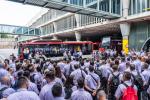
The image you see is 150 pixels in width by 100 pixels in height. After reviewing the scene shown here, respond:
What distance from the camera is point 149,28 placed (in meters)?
36.4

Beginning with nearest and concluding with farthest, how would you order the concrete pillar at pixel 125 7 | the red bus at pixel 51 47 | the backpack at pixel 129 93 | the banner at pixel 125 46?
the backpack at pixel 129 93
the red bus at pixel 51 47
the concrete pillar at pixel 125 7
the banner at pixel 125 46

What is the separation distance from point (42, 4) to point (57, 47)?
8.01 metres

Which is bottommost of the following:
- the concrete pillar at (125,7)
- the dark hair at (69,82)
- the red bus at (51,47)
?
the dark hair at (69,82)

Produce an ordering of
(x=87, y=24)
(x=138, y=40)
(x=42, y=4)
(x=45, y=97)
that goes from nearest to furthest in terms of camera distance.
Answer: (x=45, y=97)
(x=42, y=4)
(x=138, y=40)
(x=87, y=24)

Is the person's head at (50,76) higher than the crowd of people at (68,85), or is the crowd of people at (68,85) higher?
the person's head at (50,76)

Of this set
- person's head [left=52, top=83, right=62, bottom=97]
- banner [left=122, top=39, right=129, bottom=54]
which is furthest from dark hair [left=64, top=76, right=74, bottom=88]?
banner [left=122, top=39, right=129, bottom=54]

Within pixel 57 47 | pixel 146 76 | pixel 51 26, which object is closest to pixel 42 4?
pixel 57 47

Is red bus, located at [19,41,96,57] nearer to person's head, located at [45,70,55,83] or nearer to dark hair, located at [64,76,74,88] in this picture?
dark hair, located at [64,76,74,88]

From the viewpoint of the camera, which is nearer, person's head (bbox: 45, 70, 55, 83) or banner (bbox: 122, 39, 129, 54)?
person's head (bbox: 45, 70, 55, 83)

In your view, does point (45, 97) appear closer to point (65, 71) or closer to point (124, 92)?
point (124, 92)

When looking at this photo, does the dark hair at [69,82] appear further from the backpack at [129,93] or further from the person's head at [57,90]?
the person's head at [57,90]

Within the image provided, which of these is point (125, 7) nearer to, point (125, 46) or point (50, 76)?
point (125, 46)

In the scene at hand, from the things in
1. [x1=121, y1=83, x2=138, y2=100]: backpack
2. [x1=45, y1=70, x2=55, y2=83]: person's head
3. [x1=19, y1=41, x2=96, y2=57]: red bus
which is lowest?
[x1=121, y1=83, x2=138, y2=100]: backpack

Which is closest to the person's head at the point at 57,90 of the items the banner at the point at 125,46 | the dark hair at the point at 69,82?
the dark hair at the point at 69,82
